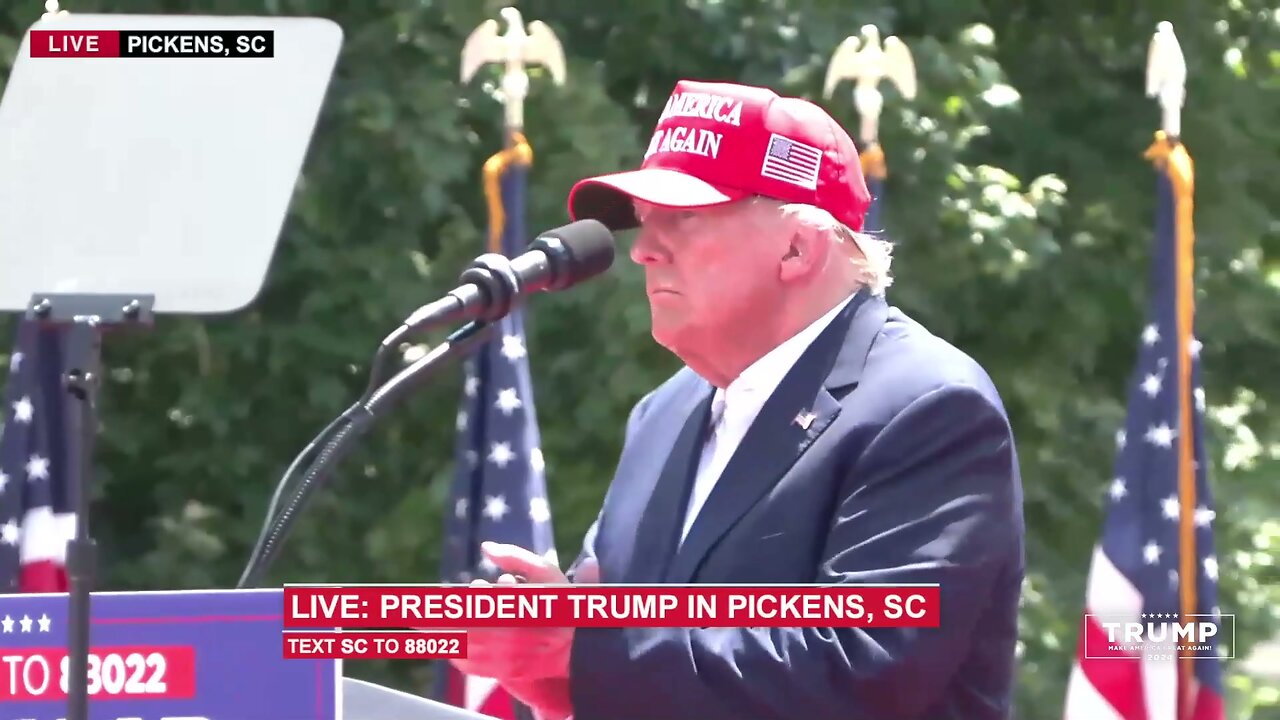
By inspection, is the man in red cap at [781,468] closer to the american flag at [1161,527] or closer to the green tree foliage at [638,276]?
the american flag at [1161,527]

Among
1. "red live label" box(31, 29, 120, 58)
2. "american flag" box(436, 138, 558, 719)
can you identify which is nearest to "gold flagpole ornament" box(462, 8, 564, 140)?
"american flag" box(436, 138, 558, 719)

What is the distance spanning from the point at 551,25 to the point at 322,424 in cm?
163

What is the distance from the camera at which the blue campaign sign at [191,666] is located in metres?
2.17

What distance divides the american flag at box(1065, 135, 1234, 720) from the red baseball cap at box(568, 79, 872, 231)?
3199mm

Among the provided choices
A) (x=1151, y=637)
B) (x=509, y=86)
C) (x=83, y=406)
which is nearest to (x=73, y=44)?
(x=509, y=86)

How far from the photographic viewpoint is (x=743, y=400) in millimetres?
2443

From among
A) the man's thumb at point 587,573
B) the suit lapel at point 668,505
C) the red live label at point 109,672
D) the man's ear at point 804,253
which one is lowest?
the red live label at point 109,672

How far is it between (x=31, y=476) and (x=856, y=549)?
3.99 m

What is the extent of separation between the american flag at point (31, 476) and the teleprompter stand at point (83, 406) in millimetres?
2876

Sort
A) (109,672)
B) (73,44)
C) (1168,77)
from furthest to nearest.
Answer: (1168,77)
(73,44)
(109,672)

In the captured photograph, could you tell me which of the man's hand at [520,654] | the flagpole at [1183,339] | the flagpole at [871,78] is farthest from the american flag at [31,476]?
the man's hand at [520,654]

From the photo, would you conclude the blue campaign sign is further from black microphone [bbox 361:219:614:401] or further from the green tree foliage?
the green tree foliage

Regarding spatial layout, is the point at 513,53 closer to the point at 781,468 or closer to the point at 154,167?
the point at 154,167

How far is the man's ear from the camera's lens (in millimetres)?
2385
